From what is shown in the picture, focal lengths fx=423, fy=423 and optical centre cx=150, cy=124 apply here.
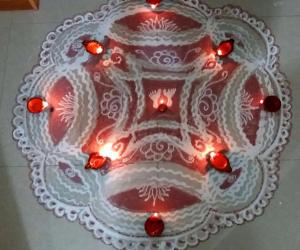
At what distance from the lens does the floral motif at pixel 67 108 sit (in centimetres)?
106

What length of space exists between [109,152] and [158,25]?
0.37 metres

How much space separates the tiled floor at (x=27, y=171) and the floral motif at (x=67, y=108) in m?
0.13

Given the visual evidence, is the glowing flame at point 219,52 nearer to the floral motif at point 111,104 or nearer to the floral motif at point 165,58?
the floral motif at point 165,58

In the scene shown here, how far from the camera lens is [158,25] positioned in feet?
3.70

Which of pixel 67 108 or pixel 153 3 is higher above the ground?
pixel 153 3

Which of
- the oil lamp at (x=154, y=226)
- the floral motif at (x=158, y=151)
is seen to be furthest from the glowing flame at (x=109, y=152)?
the oil lamp at (x=154, y=226)

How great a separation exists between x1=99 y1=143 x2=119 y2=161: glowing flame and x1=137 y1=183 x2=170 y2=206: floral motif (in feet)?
0.32

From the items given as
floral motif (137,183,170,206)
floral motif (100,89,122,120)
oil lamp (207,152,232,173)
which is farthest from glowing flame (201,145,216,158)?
floral motif (100,89,122,120)

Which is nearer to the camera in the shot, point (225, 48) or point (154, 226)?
point (154, 226)

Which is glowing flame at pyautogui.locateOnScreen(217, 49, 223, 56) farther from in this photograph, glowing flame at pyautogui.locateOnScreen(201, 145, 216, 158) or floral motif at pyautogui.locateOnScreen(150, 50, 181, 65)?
glowing flame at pyautogui.locateOnScreen(201, 145, 216, 158)

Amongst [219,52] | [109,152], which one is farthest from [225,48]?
[109,152]

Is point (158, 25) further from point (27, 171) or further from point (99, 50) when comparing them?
point (27, 171)

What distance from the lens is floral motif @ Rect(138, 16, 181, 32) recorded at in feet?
3.69

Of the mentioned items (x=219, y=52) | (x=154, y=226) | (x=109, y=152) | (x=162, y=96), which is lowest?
(x=154, y=226)
